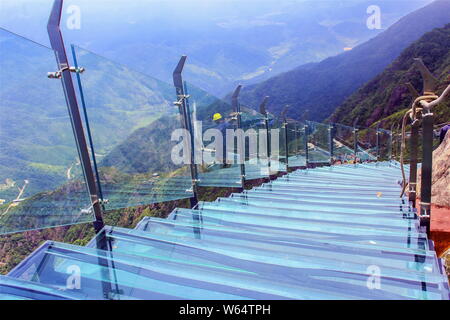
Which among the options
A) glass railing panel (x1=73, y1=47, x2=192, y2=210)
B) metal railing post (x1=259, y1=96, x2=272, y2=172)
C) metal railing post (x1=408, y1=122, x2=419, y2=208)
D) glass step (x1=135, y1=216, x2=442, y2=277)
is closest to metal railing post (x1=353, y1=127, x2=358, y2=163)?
metal railing post (x1=259, y1=96, x2=272, y2=172)

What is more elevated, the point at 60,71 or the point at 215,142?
the point at 60,71

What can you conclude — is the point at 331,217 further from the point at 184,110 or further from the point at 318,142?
the point at 318,142

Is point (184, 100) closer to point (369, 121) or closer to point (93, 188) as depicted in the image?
point (93, 188)

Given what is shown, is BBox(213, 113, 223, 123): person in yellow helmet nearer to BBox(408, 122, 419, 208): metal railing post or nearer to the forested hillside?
BBox(408, 122, 419, 208): metal railing post

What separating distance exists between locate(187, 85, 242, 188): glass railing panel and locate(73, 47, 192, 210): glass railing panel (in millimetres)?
287

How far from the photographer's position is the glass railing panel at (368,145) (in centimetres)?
912

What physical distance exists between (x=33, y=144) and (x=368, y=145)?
902 cm

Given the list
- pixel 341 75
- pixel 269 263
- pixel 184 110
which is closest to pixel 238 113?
pixel 184 110

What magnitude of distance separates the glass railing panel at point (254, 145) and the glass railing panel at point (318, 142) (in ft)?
9.01

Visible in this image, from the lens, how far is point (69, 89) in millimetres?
1970

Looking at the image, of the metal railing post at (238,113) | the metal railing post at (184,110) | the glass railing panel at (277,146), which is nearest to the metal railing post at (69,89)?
the metal railing post at (184,110)

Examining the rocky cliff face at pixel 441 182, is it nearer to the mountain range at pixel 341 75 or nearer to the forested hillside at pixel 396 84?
the forested hillside at pixel 396 84

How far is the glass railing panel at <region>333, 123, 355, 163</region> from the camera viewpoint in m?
8.62
